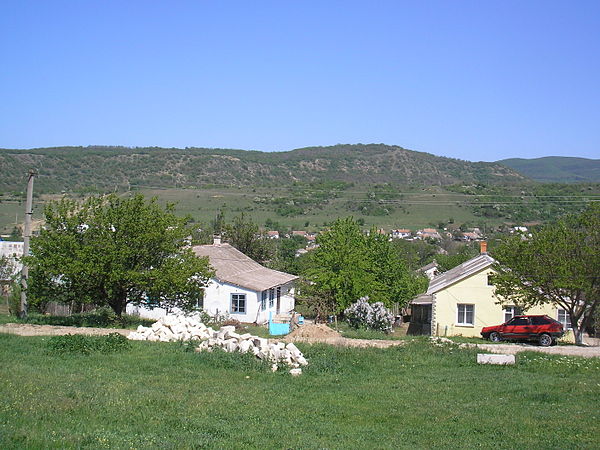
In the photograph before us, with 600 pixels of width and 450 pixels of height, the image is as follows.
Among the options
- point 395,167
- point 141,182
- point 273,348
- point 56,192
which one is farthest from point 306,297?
point 395,167

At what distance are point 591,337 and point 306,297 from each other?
16816 millimetres

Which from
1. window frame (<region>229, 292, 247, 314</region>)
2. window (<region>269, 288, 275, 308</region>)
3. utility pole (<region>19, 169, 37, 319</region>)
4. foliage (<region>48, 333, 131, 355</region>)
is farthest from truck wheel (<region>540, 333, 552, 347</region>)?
utility pole (<region>19, 169, 37, 319</region>)

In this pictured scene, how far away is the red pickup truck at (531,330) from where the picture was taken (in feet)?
96.2

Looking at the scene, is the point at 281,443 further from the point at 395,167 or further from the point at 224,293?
the point at 395,167

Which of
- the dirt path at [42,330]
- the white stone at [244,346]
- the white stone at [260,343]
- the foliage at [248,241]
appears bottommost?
the dirt path at [42,330]

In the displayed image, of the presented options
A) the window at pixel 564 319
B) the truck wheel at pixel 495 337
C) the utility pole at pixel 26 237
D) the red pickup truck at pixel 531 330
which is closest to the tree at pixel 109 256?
the utility pole at pixel 26 237

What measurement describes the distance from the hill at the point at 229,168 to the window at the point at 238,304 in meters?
61.8

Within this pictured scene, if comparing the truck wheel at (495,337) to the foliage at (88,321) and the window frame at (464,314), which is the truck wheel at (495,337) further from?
the foliage at (88,321)

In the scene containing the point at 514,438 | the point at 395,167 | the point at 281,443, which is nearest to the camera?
the point at 281,443

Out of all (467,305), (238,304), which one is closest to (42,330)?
(238,304)

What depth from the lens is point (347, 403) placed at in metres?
14.2

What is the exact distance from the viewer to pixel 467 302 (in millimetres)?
37656

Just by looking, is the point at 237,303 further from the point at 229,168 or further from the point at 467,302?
the point at 229,168

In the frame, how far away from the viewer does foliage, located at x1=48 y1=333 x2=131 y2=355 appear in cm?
1825
